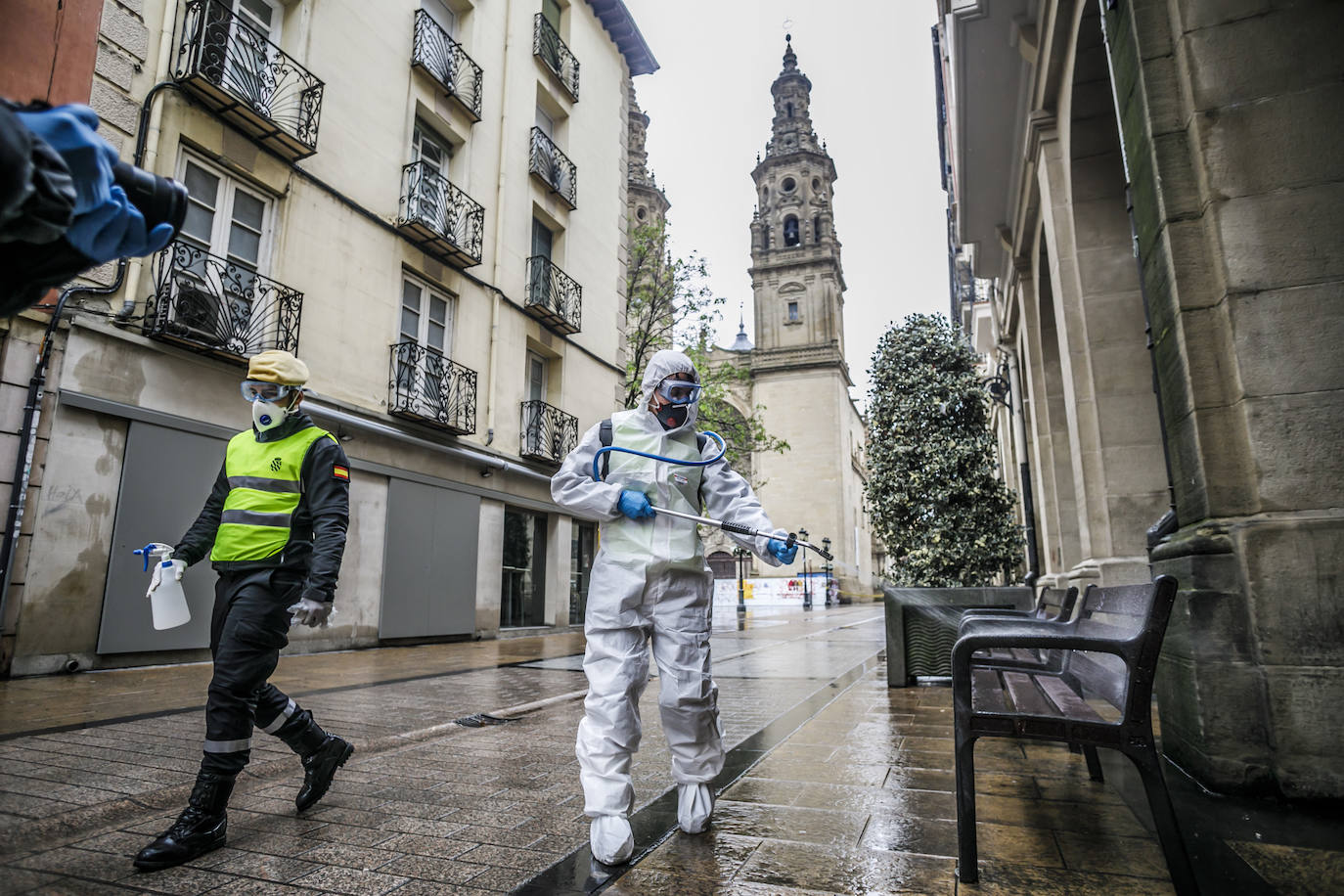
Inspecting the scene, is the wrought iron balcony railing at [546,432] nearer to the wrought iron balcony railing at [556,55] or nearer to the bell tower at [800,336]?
the wrought iron balcony railing at [556,55]

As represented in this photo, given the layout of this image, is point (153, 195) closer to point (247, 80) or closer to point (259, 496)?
point (259, 496)

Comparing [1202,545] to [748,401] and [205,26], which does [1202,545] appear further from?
[748,401]

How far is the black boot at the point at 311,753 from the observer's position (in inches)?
117

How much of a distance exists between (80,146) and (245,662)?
212 cm

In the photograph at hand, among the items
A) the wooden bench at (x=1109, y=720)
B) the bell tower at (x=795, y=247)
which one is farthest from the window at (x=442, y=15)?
the bell tower at (x=795, y=247)

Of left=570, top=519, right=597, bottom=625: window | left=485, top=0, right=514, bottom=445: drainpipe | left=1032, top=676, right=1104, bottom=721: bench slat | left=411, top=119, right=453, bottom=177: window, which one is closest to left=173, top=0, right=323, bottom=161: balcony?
left=411, top=119, right=453, bottom=177: window

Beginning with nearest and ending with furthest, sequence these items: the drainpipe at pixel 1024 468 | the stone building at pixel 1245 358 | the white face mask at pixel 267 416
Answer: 1. the stone building at pixel 1245 358
2. the white face mask at pixel 267 416
3. the drainpipe at pixel 1024 468

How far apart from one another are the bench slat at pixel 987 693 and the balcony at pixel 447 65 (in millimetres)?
13184

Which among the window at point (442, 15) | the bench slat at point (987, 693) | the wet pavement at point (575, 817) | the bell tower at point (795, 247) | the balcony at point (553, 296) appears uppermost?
the bell tower at point (795, 247)

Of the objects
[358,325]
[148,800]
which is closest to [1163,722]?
[148,800]

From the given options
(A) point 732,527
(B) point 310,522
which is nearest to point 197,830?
(B) point 310,522

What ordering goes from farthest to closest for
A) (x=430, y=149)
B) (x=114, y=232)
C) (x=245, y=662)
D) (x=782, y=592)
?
(x=782, y=592) → (x=430, y=149) → (x=245, y=662) → (x=114, y=232)

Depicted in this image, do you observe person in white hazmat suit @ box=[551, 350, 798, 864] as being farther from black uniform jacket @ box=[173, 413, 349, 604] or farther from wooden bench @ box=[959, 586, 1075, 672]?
wooden bench @ box=[959, 586, 1075, 672]

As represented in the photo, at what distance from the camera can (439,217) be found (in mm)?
13320
